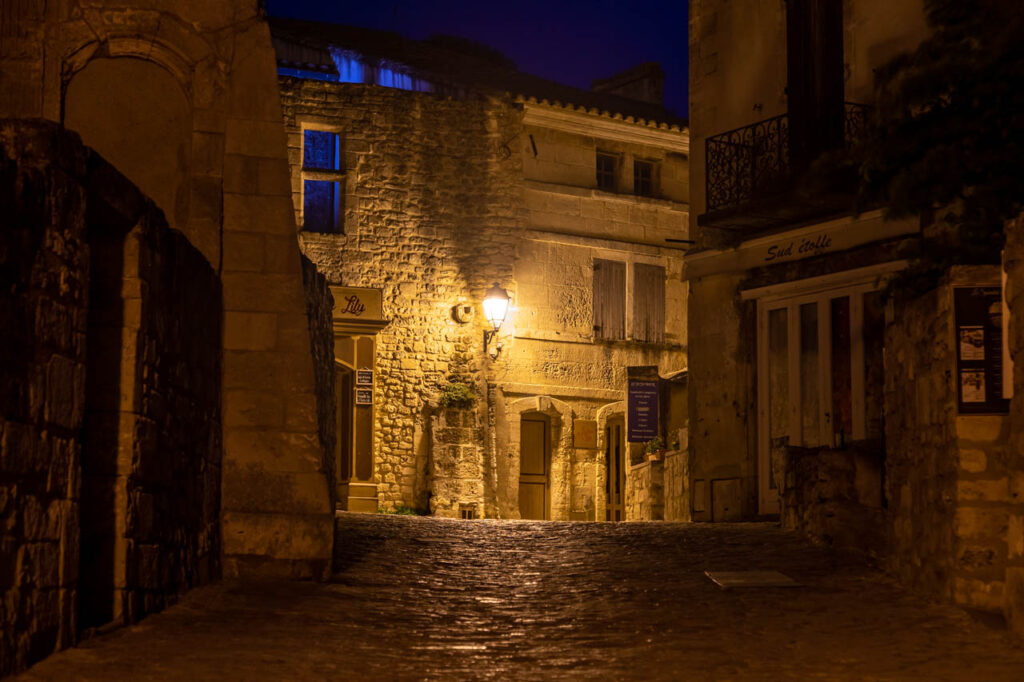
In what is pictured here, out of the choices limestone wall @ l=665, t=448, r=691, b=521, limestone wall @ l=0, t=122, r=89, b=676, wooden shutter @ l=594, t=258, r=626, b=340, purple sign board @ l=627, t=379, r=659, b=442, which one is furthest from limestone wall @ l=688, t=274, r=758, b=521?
limestone wall @ l=0, t=122, r=89, b=676

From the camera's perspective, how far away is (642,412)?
802 inches

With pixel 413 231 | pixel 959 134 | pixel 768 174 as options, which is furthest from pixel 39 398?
pixel 413 231

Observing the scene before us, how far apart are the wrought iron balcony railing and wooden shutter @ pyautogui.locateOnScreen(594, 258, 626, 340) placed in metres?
6.47

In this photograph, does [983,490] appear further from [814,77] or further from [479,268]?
[479,268]

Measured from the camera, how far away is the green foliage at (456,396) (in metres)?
20.8

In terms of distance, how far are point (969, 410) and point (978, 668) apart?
167 centimetres

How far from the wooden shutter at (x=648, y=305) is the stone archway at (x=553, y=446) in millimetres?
2078

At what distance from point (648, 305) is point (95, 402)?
1707 centimetres

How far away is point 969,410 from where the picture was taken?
7.25 metres

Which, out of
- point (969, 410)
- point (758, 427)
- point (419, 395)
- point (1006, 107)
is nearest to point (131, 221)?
point (969, 410)

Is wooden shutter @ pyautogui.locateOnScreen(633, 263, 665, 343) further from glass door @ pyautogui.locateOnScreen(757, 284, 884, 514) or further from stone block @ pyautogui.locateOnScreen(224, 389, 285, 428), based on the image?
stone block @ pyautogui.locateOnScreen(224, 389, 285, 428)

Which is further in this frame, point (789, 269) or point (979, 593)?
point (789, 269)

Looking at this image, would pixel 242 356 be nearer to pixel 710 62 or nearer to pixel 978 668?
pixel 978 668

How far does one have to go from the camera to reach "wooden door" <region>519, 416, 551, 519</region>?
2170cm
